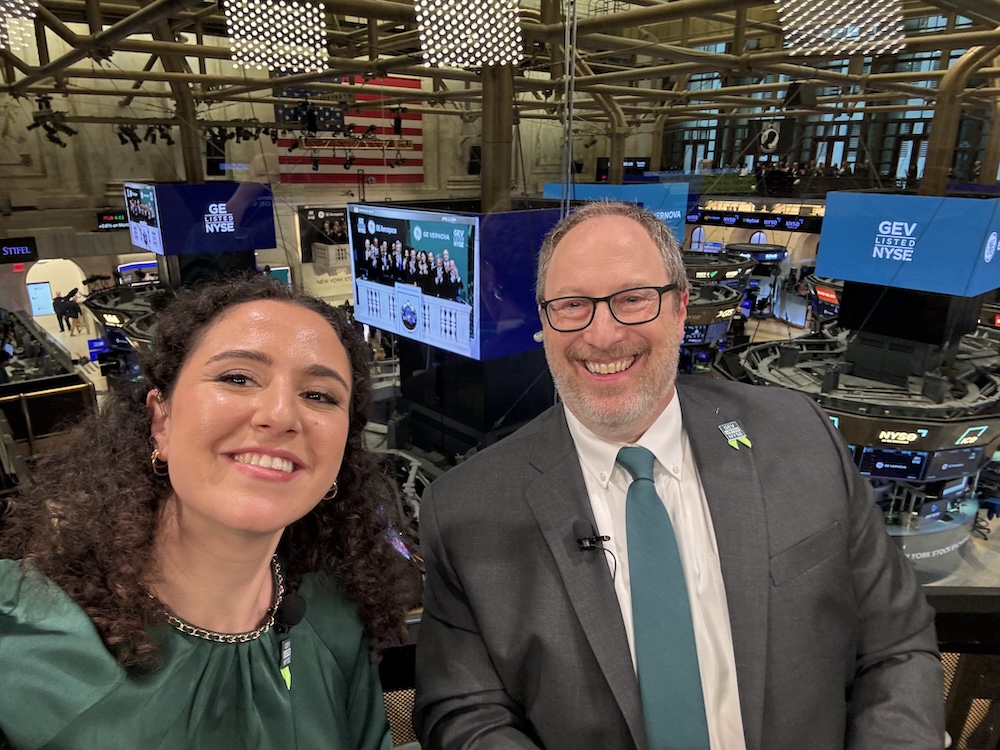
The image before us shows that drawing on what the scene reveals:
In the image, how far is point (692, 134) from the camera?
864 cm

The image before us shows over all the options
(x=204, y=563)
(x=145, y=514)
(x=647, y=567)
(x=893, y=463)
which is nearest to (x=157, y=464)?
(x=145, y=514)

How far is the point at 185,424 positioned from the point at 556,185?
284cm

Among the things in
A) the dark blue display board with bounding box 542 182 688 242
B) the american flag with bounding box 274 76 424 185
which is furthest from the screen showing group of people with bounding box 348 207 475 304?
the dark blue display board with bounding box 542 182 688 242

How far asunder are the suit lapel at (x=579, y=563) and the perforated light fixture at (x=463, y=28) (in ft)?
7.68

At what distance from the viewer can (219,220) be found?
717cm

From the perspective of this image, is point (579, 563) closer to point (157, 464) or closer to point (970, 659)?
point (157, 464)

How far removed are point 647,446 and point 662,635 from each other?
457mm

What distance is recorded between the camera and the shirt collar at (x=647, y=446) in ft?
5.41

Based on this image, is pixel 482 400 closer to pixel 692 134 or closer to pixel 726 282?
pixel 692 134

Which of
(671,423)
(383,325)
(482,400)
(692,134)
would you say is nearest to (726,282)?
(692,134)

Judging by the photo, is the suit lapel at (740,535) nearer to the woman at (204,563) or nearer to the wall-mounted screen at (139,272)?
the woman at (204,563)

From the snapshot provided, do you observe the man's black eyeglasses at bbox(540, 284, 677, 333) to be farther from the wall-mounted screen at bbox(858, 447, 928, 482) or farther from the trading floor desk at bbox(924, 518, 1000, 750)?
the wall-mounted screen at bbox(858, 447, 928, 482)

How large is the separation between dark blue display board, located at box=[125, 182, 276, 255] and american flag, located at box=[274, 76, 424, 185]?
0.54 metres

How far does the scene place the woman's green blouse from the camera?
1115mm
